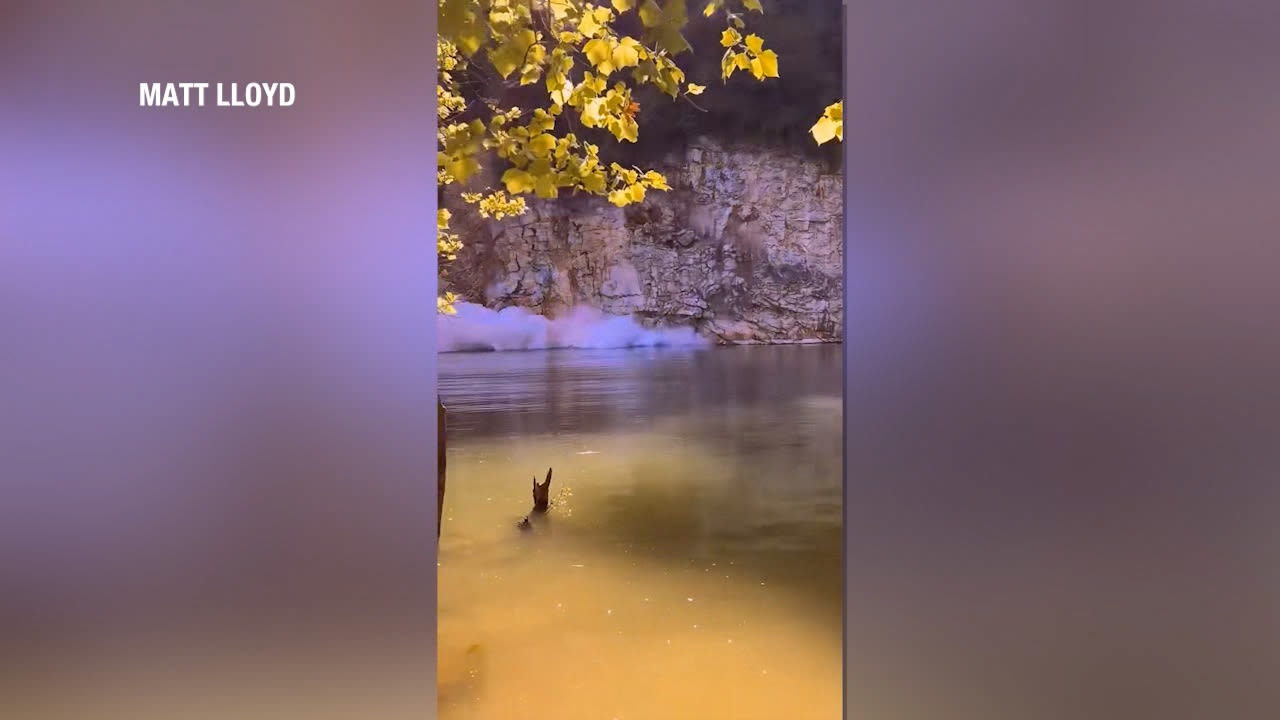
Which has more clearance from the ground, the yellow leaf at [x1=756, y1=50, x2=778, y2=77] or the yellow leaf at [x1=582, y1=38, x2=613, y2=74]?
the yellow leaf at [x1=582, y1=38, x2=613, y2=74]

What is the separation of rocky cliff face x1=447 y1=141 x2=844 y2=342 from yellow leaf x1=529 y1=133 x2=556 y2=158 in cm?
999

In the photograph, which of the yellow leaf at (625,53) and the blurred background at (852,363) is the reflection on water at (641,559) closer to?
the blurred background at (852,363)

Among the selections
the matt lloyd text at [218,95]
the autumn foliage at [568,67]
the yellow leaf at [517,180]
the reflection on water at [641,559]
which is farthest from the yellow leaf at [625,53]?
the reflection on water at [641,559]

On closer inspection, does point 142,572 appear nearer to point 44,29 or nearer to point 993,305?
point 44,29

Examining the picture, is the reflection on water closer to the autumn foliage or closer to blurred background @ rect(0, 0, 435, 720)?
blurred background @ rect(0, 0, 435, 720)

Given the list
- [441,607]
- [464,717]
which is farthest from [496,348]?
[464,717]

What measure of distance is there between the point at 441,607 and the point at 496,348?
971 cm

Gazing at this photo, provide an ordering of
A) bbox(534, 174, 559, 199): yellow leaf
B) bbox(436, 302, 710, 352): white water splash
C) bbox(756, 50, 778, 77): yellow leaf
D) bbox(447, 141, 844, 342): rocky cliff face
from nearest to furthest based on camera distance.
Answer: bbox(756, 50, 778, 77): yellow leaf → bbox(534, 174, 559, 199): yellow leaf → bbox(436, 302, 710, 352): white water splash → bbox(447, 141, 844, 342): rocky cliff face

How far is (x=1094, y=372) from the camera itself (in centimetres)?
140

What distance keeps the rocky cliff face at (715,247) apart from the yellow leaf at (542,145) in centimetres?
999

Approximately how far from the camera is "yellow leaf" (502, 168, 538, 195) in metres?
2.03

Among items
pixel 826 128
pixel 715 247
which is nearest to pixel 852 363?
pixel 826 128

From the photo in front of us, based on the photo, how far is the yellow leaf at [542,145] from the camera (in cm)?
217

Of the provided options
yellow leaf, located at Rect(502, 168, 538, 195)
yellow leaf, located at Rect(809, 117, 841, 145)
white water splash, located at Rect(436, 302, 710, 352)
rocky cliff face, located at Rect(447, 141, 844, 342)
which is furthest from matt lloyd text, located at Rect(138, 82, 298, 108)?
rocky cliff face, located at Rect(447, 141, 844, 342)
